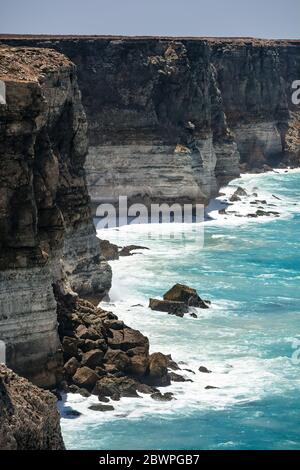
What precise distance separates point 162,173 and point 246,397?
40.7m

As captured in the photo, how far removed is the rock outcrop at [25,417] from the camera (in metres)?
15.8

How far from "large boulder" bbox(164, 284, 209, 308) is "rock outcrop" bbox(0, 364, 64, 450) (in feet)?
92.5

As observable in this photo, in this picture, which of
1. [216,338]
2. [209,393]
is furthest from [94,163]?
[209,393]

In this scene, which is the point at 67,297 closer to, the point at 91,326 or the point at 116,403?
the point at 91,326

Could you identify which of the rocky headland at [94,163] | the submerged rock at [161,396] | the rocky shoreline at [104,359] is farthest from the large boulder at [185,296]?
the submerged rock at [161,396]

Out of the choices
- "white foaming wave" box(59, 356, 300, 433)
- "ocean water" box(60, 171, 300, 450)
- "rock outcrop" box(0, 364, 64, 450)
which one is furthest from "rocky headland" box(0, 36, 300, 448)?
"ocean water" box(60, 171, 300, 450)

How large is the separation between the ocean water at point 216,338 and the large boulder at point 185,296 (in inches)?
25.7

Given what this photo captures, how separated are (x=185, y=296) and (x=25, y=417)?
97.0ft

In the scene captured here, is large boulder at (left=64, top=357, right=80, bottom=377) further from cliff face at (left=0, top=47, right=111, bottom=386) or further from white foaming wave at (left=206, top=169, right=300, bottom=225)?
white foaming wave at (left=206, top=169, right=300, bottom=225)

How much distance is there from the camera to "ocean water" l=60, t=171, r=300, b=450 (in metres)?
30.5

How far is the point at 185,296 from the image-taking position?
45594mm

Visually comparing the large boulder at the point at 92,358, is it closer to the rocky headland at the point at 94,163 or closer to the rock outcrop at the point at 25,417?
the rocky headland at the point at 94,163

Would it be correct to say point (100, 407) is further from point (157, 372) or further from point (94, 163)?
point (94, 163)
